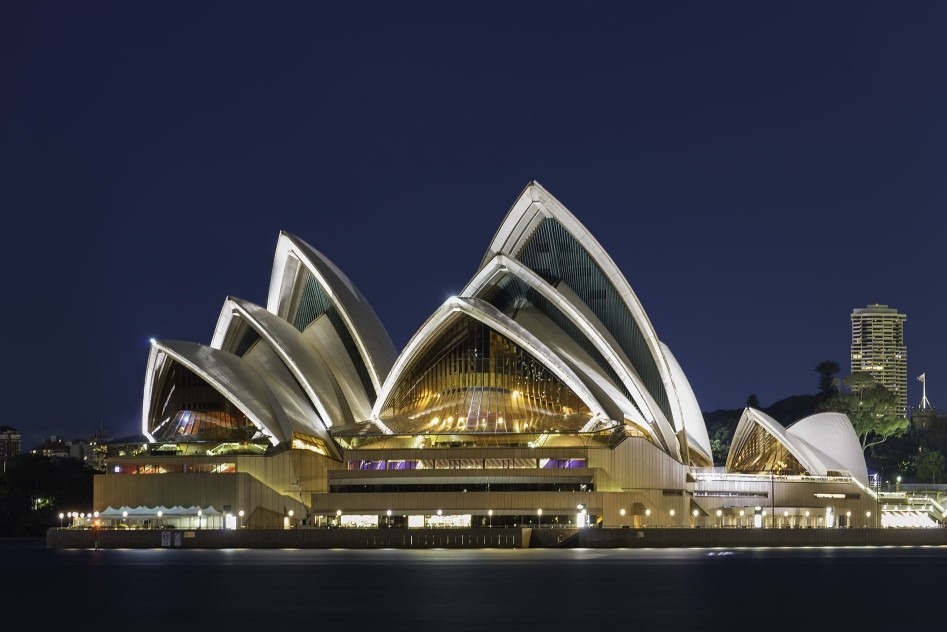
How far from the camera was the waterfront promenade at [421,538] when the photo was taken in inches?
3302

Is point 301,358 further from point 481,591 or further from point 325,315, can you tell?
point 481,591

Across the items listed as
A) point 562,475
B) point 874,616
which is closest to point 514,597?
point 874,616

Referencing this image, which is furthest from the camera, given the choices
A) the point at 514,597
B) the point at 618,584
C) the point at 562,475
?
the point at 562,475

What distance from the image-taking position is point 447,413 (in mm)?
90688

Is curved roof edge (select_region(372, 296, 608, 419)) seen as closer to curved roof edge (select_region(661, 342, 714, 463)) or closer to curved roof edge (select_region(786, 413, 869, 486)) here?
curved roof edge (select_region(661, 342, 714, 463))

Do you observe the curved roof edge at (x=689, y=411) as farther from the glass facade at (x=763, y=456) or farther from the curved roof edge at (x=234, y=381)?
the curved roof edge at (x=234, y=381)

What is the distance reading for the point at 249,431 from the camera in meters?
88.7

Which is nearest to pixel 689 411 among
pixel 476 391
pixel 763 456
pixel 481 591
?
pixel 763 456

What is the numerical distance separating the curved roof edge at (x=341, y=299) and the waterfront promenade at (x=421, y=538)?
11.1 meters

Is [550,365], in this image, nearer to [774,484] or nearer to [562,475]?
[562,475]

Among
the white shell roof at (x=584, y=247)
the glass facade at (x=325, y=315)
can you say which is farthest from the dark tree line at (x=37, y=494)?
the white shell roof at (x=584, y=247)

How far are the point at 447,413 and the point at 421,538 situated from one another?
917cm

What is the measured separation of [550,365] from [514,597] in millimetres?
41611

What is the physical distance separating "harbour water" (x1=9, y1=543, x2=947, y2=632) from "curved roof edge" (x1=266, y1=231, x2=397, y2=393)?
64.5 feet
